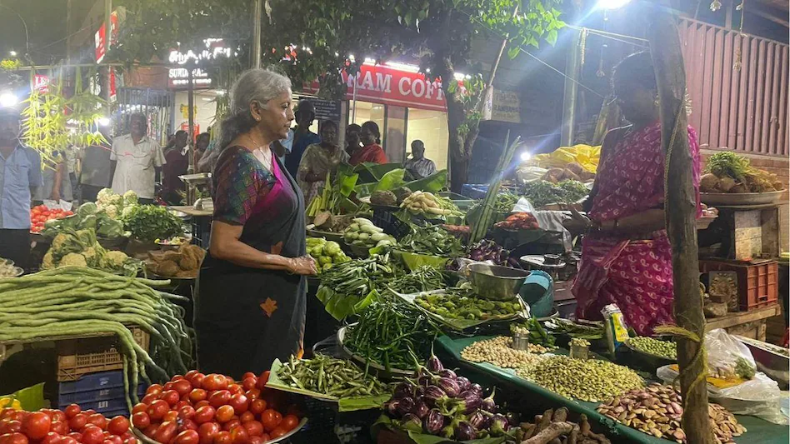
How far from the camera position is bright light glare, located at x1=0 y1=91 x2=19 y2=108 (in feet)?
19.7

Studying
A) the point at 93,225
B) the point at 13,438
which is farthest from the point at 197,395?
the point at 93,225

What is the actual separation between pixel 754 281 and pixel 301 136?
589 centimetres

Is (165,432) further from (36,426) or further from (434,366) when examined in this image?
(434,366)

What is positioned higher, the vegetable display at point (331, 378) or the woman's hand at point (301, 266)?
the woman's hand at point (301, 266)

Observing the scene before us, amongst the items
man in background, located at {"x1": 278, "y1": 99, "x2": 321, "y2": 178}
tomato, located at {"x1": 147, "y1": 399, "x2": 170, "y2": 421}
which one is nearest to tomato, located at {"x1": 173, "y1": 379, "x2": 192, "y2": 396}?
tomato, located at {"x1": 147, "y1": 399, "x2": 170, "y2": 421}

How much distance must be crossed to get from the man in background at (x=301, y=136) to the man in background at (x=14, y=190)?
10.6 ft

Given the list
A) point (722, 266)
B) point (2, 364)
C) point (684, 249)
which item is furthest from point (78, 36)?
point (684, 249)

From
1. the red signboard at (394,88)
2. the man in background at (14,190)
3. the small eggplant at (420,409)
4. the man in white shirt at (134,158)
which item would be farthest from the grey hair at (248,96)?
the red signboard at (394,88)

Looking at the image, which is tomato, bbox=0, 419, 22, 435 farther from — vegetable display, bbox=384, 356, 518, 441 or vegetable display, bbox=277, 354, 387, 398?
vegetable display, bbox=384, 356, 518, 441

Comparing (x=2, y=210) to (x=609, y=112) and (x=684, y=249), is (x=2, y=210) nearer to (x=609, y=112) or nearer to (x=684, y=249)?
(x=684, y=249)

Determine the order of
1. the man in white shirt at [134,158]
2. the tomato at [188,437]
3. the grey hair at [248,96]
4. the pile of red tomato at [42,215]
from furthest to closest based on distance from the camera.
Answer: the man in white shirt at [134,158], the pile of red tomato at [42,215], the grey hair at [248,96], the tomato at [188,437]

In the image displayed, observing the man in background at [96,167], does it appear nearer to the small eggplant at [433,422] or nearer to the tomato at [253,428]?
the tomato at [253,428]

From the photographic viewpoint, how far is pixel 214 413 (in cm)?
215

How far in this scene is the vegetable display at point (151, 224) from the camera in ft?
19.4
